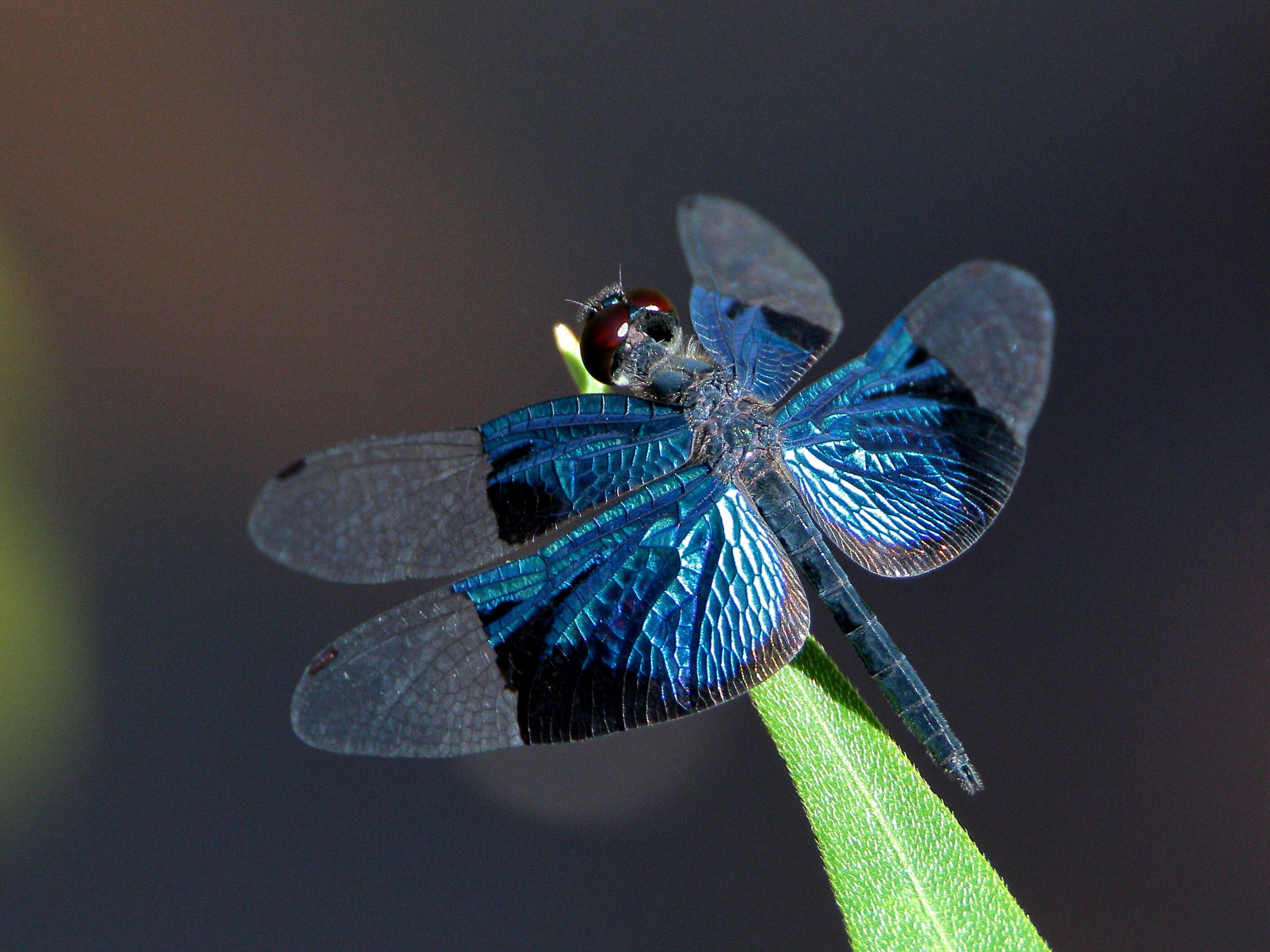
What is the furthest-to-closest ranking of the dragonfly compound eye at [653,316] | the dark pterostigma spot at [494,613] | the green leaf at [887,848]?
the dragonfly compound eye at [653,316] → the dark pterostigma spot at [494,613] → the green leaf at [887,848]

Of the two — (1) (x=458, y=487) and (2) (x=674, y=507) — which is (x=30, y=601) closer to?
(1) (x=458, y=487)

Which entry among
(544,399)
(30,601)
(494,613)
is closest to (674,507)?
(494,613)

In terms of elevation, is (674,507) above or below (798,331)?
below

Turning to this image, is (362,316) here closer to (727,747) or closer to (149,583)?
(149,583)

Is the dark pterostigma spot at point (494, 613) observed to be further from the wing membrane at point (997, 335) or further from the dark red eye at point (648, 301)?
the wing membrane at point (997, 335)

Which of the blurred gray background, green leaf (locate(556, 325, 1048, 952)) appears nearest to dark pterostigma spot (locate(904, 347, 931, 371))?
green leaf (locate(556, 325, 1048, 952))

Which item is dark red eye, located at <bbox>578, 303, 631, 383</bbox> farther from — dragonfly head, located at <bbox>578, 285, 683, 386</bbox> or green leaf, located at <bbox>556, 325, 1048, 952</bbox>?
green leaf, located at <bbox>556, 325, 1048, 952</bbox>

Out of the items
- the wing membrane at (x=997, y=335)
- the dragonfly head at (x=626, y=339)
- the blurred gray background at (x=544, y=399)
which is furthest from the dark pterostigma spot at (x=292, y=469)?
the blurred gray background at (x=544, y=399)

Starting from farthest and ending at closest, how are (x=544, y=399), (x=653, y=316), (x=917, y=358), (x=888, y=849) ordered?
(x=544, y=399) < (x=653, y=316) < (x=917, y=358) < (x=888, y=849)
